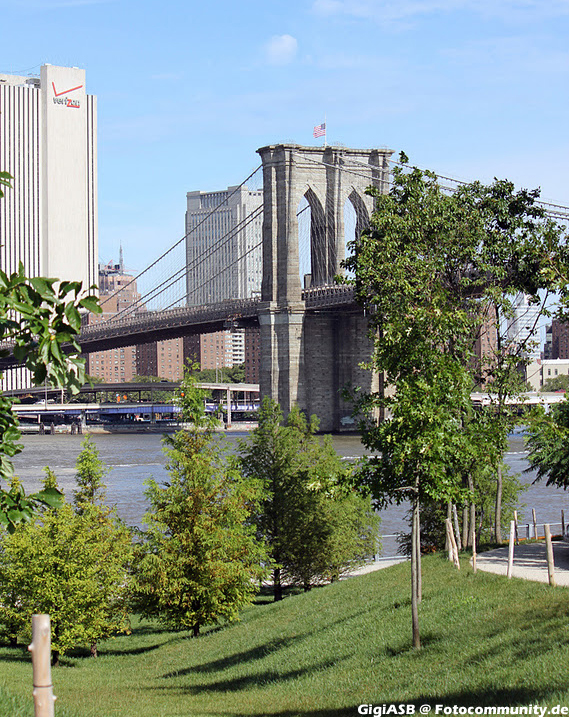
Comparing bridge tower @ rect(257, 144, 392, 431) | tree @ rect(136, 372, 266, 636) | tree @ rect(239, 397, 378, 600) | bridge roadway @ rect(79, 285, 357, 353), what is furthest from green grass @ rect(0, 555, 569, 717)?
bridge tower @ rect(257, 144, 392, 431)

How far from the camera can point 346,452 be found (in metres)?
69.4

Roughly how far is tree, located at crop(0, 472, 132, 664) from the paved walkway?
8.68 meters

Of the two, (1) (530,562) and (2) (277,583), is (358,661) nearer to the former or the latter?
(1) (530,562)

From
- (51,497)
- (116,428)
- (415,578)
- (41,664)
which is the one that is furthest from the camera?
(116,428)

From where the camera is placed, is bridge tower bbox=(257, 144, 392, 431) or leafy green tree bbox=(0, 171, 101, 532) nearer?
leafy green tree bbox=(0, 171, 101, 532)

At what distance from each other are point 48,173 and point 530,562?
18693cm

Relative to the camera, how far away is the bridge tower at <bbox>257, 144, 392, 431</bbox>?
299 ft

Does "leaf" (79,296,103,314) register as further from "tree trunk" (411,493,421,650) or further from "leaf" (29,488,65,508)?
"tree trunk" (411,493,421,650)

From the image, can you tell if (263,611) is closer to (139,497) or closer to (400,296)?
(400,296)

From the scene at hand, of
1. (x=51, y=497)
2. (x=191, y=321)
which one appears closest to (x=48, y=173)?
(x=191, y=321)

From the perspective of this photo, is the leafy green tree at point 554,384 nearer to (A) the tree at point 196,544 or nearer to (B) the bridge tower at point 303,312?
(B) the bridge tower at point 303,312

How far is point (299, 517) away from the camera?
2692 centimetres

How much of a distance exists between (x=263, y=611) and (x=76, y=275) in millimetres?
178536

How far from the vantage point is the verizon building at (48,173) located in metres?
190
